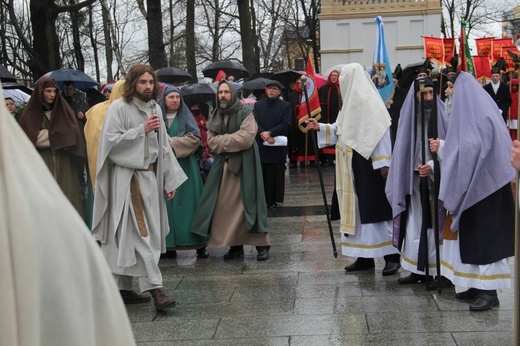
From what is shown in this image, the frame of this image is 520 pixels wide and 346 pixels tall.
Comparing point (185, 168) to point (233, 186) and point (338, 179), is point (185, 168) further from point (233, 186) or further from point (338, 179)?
point (338, 179)

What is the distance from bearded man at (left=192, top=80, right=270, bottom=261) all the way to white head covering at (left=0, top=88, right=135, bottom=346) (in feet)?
22.0

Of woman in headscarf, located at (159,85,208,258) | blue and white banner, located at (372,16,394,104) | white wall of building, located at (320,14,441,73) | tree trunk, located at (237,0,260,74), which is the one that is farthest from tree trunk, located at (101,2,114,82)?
woman in headscarf, located at (159,85,208,258)

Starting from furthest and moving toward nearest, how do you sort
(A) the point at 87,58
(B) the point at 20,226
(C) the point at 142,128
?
1. (A) the point at 87,58
2. (C) the point at 142,128
3. (B) the point at 20,226

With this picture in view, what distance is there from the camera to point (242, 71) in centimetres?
2086

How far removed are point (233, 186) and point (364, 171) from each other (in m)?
1.59

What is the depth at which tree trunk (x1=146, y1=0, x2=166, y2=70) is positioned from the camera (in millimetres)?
18234

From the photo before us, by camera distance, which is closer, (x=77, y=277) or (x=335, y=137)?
(x=77, y=277)

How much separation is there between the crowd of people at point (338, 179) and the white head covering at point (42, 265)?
300 cm

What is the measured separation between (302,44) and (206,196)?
35.4m

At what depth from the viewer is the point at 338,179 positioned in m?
8.13

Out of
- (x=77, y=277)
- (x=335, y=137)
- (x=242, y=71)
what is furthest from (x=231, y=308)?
Result: (x=242, y=71)

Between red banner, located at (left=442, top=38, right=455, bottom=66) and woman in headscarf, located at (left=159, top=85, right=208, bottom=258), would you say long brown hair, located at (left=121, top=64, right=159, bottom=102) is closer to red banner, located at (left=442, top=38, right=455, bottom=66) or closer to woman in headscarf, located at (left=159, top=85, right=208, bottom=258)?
woman in headscarf, located at (left=159, top=85, right=208, bottom=258)

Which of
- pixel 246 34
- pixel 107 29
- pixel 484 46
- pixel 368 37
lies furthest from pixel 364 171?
pixel 107 29

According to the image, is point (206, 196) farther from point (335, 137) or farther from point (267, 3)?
point (267, 3)
